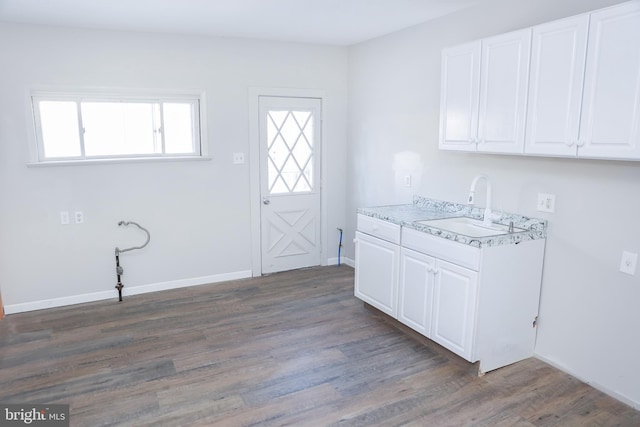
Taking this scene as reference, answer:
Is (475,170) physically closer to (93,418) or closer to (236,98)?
(236,98)

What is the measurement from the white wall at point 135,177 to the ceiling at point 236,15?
0.84ft

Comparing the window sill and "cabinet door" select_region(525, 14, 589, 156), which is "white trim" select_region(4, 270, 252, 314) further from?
"cabinet door" select_region(525, 14, 589, 156)

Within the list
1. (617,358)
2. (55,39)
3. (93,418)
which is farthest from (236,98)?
(617,358)

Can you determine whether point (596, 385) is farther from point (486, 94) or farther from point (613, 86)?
point (486, 94)

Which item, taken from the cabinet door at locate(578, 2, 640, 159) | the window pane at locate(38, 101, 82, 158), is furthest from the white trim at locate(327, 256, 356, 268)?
the cabinet door at locate(578, 2, 640, 159)

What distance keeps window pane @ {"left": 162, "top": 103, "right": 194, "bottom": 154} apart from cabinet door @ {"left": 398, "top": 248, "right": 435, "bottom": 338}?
8.29 feet

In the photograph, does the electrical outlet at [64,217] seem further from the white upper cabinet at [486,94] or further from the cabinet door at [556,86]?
the cabinet door at [556,86]

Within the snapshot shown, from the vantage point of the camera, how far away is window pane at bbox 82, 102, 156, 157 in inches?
165

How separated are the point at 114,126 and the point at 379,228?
2.70 metres

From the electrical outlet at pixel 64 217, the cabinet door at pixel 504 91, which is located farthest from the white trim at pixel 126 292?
the cabinet door at pixel 504 91

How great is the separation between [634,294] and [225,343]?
275 centimetres

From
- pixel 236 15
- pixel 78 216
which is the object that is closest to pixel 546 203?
pixel 236 15

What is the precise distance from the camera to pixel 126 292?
4453 mm

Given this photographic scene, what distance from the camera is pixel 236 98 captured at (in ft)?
15.4
